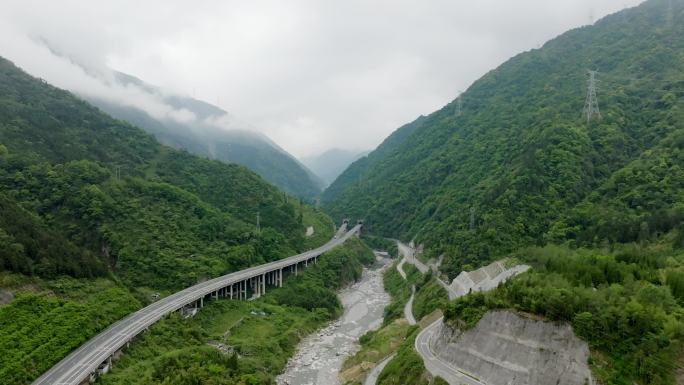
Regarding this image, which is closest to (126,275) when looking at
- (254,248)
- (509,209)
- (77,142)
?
(254,248)

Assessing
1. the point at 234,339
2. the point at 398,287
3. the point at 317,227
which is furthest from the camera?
the point at 317,227

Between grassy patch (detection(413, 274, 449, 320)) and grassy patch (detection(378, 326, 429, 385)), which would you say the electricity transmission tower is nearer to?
grassy patch (detection(413, 274, 449, 320))

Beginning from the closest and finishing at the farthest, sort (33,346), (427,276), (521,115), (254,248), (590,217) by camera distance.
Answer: (33,346) < (590,217) < (427,276) < (254,248) < (521,115)

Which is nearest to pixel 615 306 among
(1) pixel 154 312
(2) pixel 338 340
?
(2) pixel 338 340

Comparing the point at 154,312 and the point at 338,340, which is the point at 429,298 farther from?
the point at 154,312

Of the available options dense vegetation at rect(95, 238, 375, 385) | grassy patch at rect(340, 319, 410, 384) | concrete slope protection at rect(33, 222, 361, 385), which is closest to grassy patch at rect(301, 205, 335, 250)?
concrete slope protection at rect(33, 222, 361, 385)

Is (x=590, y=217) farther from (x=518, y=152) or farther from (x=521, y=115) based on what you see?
(x=521, y=115)

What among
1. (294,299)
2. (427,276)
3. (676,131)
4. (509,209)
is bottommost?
(294,299)

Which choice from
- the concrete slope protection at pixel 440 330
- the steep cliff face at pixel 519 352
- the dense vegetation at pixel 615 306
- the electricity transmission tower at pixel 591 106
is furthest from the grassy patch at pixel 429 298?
the electricity transmission tower at pixel 591 106
